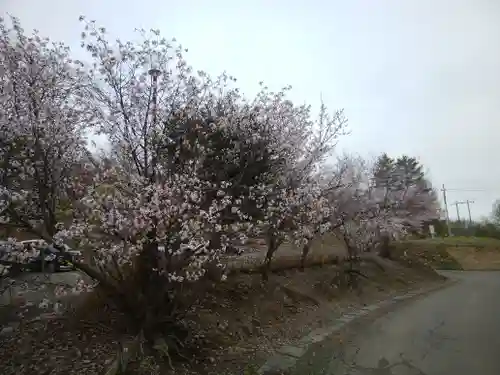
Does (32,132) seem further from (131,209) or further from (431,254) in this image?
(431,254)

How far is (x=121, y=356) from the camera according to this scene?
19.9ft

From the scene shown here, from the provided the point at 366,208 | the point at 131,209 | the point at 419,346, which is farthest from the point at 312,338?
the point at 366,208

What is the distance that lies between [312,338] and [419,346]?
1970 millimetres

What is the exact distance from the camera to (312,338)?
8711 mm

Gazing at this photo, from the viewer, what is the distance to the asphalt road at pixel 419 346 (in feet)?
21.8

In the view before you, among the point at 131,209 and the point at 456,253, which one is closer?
the point at 131,209

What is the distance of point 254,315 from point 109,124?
5132 millimetres

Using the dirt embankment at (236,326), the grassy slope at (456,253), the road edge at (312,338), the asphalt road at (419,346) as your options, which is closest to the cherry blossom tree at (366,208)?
the dirt embankment at (236,326)

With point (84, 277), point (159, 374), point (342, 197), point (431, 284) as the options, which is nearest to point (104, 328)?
point (84, 277)

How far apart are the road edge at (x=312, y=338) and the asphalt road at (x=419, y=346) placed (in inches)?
10.5

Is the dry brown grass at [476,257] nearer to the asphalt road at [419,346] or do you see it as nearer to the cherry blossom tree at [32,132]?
the asphalt road at [419,346]

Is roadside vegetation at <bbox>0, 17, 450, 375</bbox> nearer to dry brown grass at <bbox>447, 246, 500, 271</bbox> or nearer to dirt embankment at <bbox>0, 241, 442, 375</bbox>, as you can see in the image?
dirt embankment at <bbox>0, 241, 442, 375</bbox>

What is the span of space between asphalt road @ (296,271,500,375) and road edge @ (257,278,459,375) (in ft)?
0.87

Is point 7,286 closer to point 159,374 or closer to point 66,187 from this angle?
point 66,187
